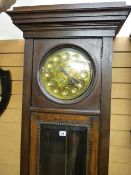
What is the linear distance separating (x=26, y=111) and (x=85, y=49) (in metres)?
0.43

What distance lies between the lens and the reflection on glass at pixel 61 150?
3.78 ft

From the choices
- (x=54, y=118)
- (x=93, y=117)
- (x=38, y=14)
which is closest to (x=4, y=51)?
(x=38, y=14)

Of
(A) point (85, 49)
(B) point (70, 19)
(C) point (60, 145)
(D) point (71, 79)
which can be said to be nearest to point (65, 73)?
(D) point (71, 79)

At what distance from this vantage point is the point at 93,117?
1.12 meters

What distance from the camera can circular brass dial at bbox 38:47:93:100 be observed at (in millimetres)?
1164

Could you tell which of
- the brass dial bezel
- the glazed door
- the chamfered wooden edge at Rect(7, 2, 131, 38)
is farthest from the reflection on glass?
the chamfered wooden edge at Rect(7, 2, 131, 38)

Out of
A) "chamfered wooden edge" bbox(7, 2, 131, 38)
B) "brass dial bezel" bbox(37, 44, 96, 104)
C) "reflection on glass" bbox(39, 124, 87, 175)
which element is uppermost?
"chamfered wooden edge" bbox(7, 2, 131, 38)

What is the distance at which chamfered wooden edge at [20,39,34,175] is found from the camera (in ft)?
3.85

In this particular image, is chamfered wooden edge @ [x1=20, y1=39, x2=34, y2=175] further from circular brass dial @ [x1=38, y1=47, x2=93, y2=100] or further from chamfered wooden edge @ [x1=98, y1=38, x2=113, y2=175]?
chamfered wooden edge @ [x1=98, y1=38, x2=113, y2=175]

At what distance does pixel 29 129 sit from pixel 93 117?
33cm

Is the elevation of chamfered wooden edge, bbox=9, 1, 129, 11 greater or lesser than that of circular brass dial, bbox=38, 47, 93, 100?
greater

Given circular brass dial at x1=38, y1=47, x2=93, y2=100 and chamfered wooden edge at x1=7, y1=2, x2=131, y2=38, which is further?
circular brass dial at x1=38, y1=47, x2=93, y2=100

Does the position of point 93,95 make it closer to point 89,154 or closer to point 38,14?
point 89,154

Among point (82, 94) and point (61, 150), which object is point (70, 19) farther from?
point (61, 150)
